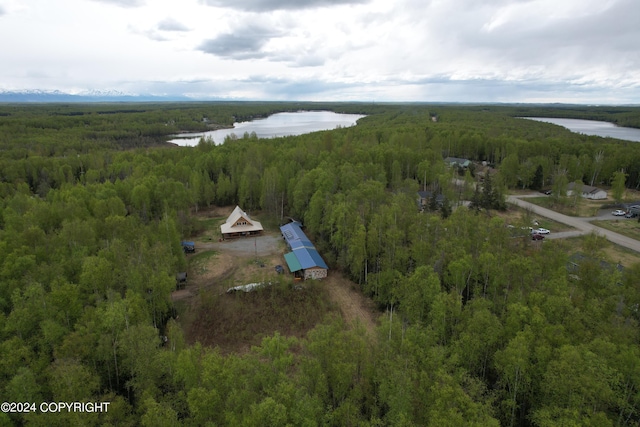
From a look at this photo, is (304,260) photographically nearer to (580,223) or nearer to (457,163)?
(580,223)

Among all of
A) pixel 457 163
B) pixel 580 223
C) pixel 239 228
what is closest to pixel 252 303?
pixel 239 228

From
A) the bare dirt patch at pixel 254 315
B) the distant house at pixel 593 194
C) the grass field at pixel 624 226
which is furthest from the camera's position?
the distant house at pixel 593 194

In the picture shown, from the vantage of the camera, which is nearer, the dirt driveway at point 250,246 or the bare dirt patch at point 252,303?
the bare dirt patch at point 252,303

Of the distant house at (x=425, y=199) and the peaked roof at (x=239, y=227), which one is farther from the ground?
the distant house at (x=425, y=199)

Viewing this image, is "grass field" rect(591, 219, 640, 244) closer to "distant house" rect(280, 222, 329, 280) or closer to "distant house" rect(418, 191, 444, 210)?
"distant house" rect(418, 191, 444, 210)

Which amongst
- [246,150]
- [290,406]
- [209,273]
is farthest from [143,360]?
[246,150]

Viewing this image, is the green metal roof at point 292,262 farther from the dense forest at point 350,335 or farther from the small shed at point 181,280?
the small shed at point 181,280

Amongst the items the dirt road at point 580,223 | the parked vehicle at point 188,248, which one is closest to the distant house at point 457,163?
the dirt road at point 580,223
